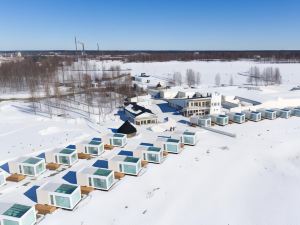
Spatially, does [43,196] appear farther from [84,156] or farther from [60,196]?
[84,156]

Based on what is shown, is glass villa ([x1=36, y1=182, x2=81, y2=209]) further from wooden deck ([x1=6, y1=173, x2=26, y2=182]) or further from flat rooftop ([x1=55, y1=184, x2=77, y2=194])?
wooden deck ([x1=6, y1=173, x2=26, y2=182])

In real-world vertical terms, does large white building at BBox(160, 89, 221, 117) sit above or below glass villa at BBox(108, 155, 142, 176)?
above

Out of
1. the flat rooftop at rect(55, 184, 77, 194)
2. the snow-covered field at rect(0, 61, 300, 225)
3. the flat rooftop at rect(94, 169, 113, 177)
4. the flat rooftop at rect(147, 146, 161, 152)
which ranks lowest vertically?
the snow-covered field at rect(0, 61, 300, 225)

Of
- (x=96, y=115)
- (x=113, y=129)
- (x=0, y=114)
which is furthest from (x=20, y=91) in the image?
(x=113, y=129)

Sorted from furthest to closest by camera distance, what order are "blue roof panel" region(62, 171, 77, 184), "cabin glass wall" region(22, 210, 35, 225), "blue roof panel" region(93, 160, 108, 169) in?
1. "blue roof panel" region(93, 160, 108, 169)
2. "blue roof panel" region(62, 171, 77, 184)
3. "cabin glass wall" region(22, 210, 35, 225)

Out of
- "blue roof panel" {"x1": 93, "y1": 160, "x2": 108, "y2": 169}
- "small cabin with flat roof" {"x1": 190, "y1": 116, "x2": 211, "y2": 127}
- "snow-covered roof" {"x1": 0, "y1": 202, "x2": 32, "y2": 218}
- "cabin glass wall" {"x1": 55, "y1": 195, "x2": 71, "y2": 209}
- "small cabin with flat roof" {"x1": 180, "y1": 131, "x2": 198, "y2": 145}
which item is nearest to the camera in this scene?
"snow-covered roof" {"x1": 0, "y1": 202, "x2": 32, "y2": 218}

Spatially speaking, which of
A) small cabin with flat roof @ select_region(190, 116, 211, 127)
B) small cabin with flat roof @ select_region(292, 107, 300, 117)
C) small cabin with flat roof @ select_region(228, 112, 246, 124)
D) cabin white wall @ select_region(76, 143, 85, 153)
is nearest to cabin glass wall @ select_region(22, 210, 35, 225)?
cabin white wall @ select_region(76, 143, 85, 153)

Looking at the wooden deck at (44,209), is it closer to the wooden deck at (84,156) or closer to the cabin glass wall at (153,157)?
the wooden deck at (84,156)

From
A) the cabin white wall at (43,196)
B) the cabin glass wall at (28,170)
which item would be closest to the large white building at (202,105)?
the cabin glass wall at (28,170)

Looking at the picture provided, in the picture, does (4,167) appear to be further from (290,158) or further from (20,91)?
(20,91)
